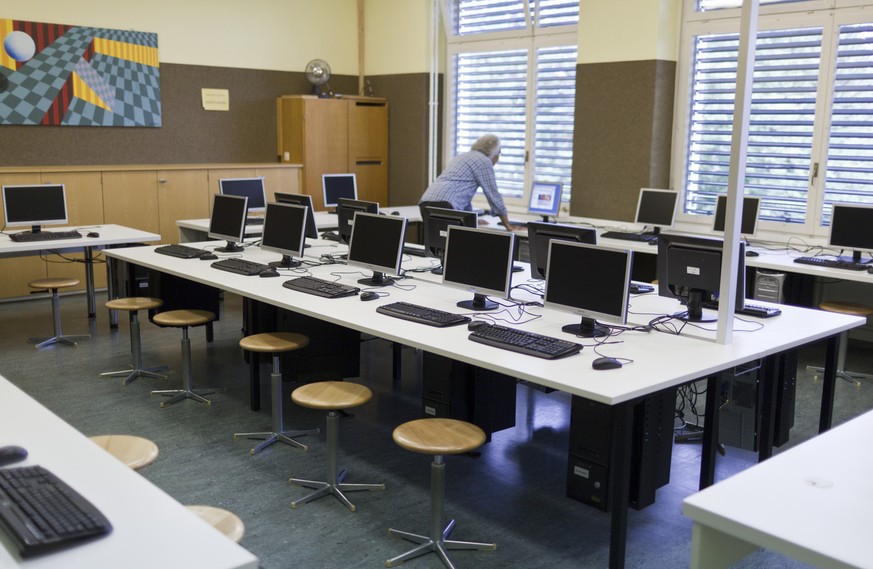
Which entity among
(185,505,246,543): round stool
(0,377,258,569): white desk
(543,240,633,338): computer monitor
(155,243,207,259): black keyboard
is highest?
(543,240,633,338): computer monitor

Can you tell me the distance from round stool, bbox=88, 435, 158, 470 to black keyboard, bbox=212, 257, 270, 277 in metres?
2.35

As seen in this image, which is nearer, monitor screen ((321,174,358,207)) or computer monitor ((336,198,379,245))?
computer monitor ((336,198,379,245))

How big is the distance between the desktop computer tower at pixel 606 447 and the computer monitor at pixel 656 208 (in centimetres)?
356

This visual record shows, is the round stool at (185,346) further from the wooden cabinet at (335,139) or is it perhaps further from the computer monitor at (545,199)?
the wooden cabinet at (335,139)

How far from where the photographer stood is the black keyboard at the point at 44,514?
168 cm

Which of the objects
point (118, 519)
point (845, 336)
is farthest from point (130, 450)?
point (845, 336)

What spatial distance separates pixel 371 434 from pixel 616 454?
1735 millimetres

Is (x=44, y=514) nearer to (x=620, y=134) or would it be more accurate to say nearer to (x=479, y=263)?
(x=479, y=263)

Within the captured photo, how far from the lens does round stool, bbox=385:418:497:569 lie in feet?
9.76

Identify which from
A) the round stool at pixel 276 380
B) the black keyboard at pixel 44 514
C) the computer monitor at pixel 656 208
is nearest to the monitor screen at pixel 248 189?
the round stool at pixel 276 380

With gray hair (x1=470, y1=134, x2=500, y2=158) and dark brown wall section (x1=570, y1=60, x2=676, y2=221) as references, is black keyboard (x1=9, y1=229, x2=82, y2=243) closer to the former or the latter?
gray hair (x1=470, y1=134, x2=500, y2=158)

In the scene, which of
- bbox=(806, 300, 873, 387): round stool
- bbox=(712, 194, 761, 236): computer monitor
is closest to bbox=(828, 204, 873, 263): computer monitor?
bbox=(806, 300, 873, 387): round stool

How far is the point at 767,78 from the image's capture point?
6.45 metres

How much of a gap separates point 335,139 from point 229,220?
128 inches
